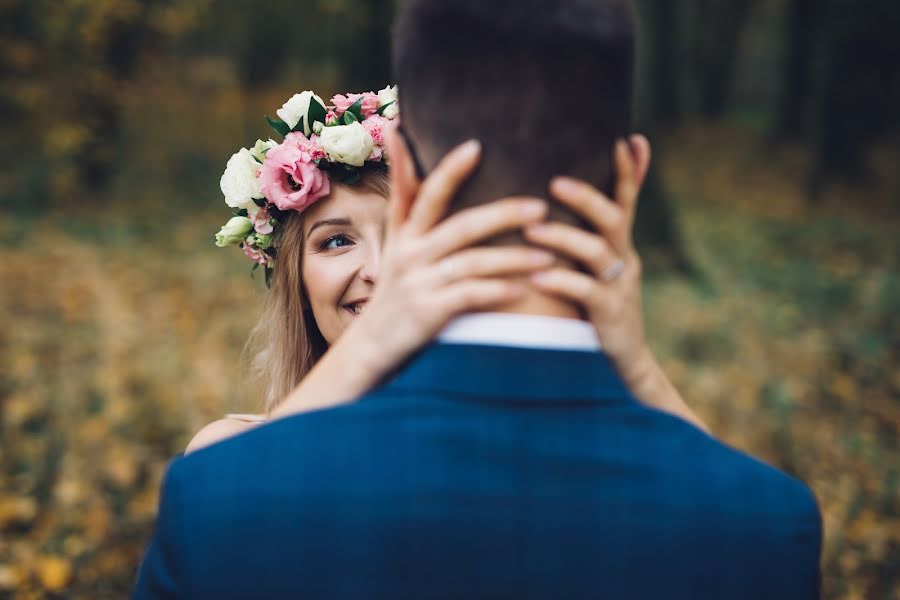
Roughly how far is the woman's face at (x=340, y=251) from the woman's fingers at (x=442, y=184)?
1425mm

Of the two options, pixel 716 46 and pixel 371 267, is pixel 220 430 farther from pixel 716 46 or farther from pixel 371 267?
pixel 716 46

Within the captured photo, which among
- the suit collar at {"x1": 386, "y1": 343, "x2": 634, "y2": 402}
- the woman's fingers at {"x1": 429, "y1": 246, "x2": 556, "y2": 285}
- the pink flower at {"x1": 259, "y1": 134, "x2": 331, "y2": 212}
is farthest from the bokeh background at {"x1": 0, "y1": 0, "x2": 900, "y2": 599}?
the pink flower at {"x1": 259, "y1": 134, "x2": 331, "y2": 212}

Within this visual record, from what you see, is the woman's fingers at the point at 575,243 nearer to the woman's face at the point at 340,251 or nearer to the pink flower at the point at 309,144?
the woman's face at the point at 340,251

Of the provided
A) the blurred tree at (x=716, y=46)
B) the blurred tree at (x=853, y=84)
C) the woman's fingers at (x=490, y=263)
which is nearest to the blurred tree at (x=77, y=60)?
the blurred tree at (x=853, y=84)

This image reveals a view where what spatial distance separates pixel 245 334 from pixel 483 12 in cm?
688

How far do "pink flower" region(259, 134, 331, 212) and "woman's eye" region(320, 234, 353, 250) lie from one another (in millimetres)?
140

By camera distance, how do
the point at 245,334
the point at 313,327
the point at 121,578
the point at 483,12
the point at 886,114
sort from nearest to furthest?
the point at 483,12 → the point at 313,327 → the point at 121,578 → the point at 245,334 → the point at 886,114

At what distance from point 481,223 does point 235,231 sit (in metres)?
1.86

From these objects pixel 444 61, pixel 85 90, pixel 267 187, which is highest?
pixel 85 90

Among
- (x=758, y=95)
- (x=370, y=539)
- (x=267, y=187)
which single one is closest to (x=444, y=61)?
(x=370, y=539)

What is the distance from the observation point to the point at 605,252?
1.23 m

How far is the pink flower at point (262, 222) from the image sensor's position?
2.81 m

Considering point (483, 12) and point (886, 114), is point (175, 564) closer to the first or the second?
point (483, 12)

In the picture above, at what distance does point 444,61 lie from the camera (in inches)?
47.0
